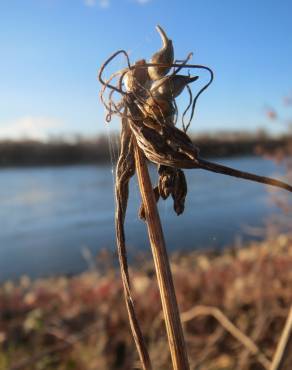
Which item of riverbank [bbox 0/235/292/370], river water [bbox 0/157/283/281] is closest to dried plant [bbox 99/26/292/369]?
riverbank [bbox 0/235/292/370]

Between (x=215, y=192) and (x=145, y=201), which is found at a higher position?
(x=145, y=201)

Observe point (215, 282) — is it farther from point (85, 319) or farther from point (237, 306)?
point (85, 319)

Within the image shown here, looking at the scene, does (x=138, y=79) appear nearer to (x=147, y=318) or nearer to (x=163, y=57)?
(x=163, y=57)

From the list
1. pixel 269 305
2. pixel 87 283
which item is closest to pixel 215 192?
pixel 87 283

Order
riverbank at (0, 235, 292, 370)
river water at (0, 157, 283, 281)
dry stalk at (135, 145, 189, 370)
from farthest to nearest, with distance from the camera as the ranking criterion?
river water at (0, 157, 283, 281), riverbank at (0, 235, 292, 370), dry stalk at (135, 145, 189, 370)

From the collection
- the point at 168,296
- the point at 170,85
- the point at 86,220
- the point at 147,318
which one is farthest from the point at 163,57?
the point at 86,220

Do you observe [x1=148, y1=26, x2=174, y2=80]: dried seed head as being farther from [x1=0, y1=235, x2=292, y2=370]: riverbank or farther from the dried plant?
[x1=0, y1=235, x2=292, y2=370]: riverbank

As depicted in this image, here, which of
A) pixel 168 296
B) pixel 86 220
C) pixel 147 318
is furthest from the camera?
pixel 86 220

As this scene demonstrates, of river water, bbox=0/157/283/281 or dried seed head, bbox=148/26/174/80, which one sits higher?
dried seed head, bbox=148/26/174/80
